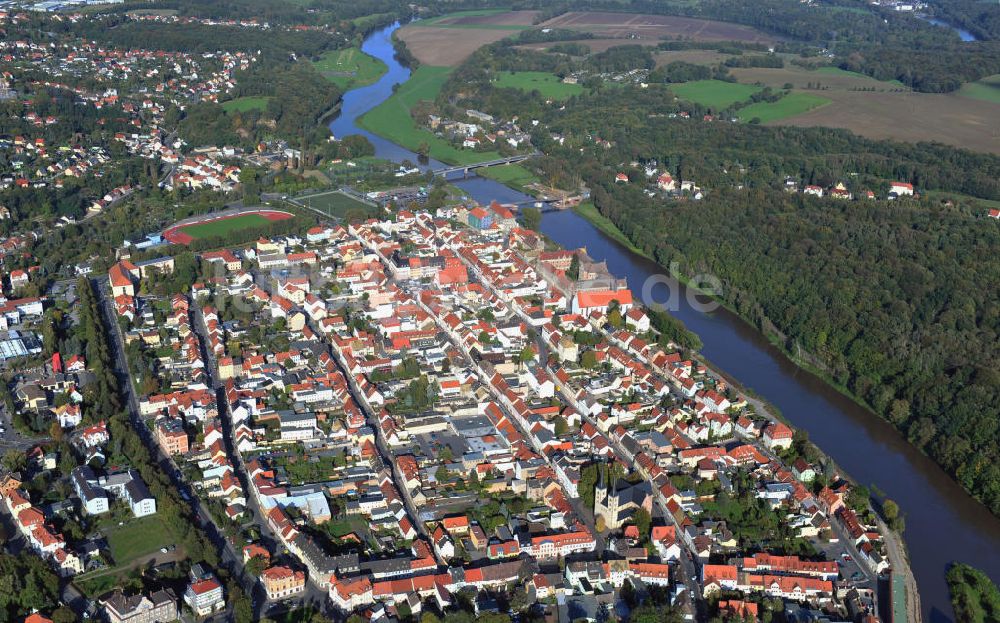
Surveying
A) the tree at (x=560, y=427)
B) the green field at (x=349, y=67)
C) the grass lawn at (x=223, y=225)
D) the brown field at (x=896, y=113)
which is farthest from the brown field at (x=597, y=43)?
the tree at (x=560, y=427)

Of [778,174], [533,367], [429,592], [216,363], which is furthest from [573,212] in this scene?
[429,592]


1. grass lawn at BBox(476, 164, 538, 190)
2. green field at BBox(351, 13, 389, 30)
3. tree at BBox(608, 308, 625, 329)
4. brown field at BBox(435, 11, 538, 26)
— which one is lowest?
grass lawn at BBox(476, 164, 538, 190)

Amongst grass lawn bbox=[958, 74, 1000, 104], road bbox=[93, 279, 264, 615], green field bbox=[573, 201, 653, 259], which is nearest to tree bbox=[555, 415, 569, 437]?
road bbox=[93, 279, 264, 615]

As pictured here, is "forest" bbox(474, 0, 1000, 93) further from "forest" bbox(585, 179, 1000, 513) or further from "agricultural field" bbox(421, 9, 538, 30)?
"forest" bbox(585, 179, 1000, 513)

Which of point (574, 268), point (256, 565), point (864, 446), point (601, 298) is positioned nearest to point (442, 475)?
point (256, 565)

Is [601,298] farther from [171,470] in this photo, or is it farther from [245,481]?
[171,470]

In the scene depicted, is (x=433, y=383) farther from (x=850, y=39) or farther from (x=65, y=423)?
(x=850, y=39)
